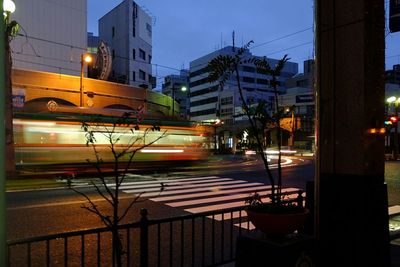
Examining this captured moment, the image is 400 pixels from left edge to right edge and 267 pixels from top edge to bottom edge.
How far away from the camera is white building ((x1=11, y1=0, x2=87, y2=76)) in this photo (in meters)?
32.5

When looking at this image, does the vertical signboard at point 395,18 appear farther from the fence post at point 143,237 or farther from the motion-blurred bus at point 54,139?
the motion-blurred bus at point 54,139

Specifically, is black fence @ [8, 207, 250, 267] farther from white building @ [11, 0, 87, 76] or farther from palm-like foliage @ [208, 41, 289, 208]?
white building @ [11, 0, 87, 76]

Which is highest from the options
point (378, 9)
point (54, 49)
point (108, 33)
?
point (108, 33)

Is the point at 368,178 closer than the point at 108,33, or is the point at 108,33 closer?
the point at 368,178

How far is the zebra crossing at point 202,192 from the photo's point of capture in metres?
12.5

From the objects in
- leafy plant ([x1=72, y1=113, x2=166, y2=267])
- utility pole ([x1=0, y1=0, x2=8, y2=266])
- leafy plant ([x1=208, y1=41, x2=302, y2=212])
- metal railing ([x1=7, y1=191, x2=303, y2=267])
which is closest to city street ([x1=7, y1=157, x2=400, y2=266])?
leafy plant ([x1=72, y1=113, x2=166, y2=267])

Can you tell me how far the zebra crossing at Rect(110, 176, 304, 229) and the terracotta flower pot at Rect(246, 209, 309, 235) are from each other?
5489 mm

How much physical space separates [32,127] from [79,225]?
11.1m

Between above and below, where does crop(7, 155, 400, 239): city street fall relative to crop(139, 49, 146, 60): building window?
below

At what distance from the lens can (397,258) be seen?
5.89 meters

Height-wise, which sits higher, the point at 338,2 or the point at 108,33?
the point at 108,33

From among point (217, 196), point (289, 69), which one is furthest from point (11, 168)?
point (289, 69)

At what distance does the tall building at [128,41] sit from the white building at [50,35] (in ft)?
25.8

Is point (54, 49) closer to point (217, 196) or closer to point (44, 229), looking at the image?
point (217, 196)
